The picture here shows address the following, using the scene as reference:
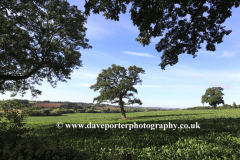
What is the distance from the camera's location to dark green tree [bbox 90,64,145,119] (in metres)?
26.7

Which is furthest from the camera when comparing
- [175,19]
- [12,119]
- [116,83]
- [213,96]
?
[213,96]

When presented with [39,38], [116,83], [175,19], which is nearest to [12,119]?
[39,38]

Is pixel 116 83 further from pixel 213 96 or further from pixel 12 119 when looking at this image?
pixel 213 96

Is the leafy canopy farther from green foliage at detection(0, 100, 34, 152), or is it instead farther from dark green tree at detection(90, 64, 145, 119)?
green foliage at detection(0, 100, 34, 152)

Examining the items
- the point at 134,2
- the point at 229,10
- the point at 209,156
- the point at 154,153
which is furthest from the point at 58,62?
the point at 229,10

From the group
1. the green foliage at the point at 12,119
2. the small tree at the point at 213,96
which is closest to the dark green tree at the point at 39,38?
the green foliage at the point at 12,119

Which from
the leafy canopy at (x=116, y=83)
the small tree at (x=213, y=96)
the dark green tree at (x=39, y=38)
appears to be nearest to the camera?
the dark green tree at (x=39, y=38)

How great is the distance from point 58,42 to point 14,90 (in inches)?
445

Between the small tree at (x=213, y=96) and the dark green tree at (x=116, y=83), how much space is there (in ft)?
198

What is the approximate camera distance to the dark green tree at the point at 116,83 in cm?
2667

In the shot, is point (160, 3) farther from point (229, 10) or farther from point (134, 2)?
point (229, 10)

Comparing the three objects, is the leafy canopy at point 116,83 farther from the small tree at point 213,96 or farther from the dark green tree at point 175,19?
the small tree at point 213,96

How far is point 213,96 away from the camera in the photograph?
67.5 meters

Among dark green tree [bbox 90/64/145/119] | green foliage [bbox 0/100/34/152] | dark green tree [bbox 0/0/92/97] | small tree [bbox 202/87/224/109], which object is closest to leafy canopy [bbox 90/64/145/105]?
dark green tree [bbox 90/64/145/119]
